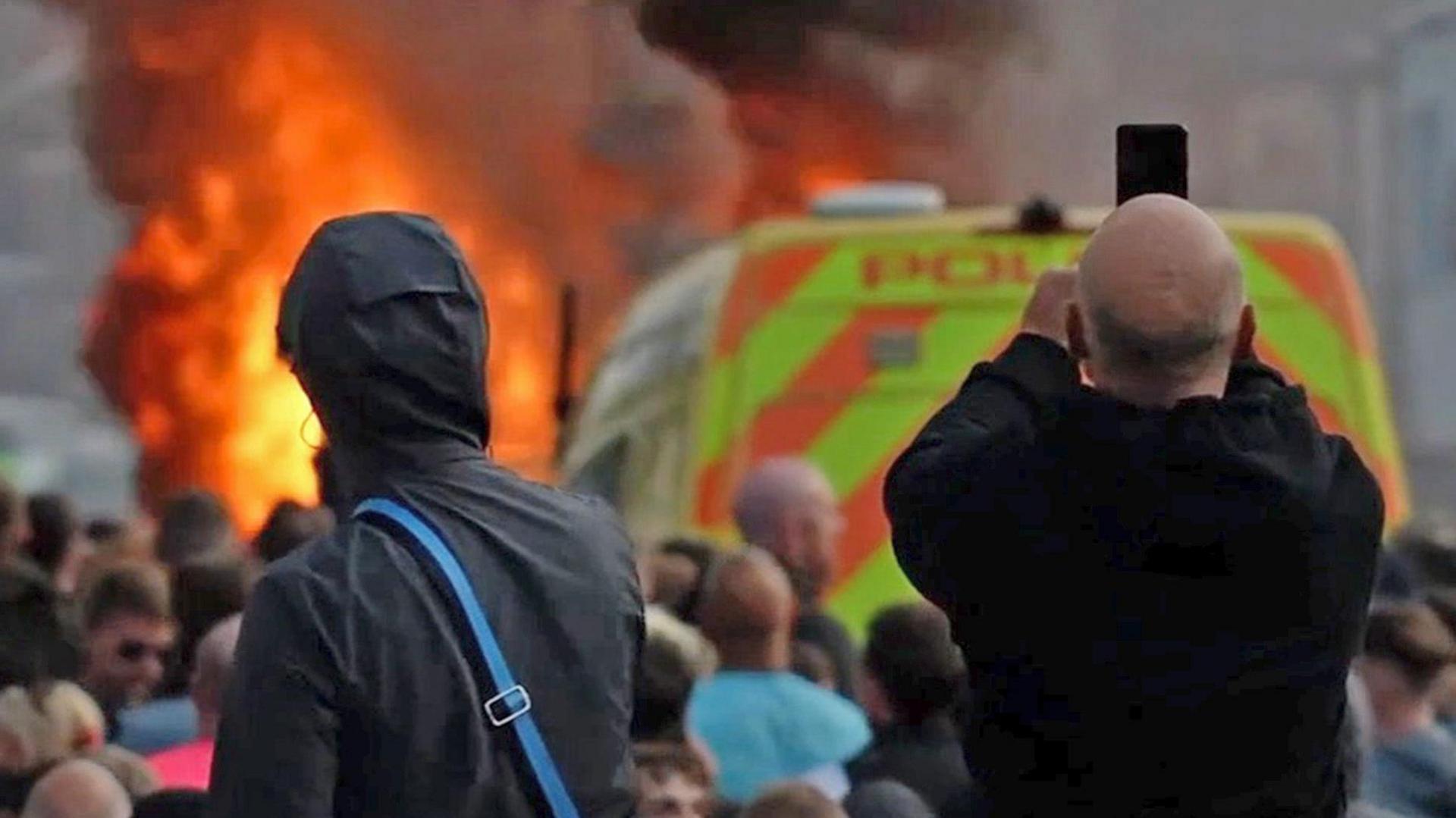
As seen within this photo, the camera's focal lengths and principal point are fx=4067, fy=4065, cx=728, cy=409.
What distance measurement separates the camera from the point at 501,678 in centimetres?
379

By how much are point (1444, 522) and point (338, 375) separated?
5428 mm

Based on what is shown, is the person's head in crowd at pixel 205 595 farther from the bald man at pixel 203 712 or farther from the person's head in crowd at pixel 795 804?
the person's head in crowd at pixel 795 804

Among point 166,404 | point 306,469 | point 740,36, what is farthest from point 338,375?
point 166,404

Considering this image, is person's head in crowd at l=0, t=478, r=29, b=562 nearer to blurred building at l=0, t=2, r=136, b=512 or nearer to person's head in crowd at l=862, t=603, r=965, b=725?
person's head in crowd at l=862, t=603, r=965, b=725

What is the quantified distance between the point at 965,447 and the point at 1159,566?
8.6 inches

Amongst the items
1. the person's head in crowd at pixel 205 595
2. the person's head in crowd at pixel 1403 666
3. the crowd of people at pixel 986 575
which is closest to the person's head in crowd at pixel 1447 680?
the person's head in crowd at pixel 1403 666

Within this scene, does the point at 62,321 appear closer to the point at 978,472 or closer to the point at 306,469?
the point at 306,469

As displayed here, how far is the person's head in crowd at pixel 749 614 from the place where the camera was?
655 centimetres

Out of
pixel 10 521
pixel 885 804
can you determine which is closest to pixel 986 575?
pixel 885 804

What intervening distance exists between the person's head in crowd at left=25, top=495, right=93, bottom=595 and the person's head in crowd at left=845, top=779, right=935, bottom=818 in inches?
164

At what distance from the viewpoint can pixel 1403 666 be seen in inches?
259

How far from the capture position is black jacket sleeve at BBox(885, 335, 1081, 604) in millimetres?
3814

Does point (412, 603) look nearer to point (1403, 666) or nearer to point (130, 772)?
point (130, 772)

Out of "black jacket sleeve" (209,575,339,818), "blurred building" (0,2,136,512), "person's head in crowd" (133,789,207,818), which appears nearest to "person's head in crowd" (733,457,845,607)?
"person's head in crowd" (133,789,207,818)
